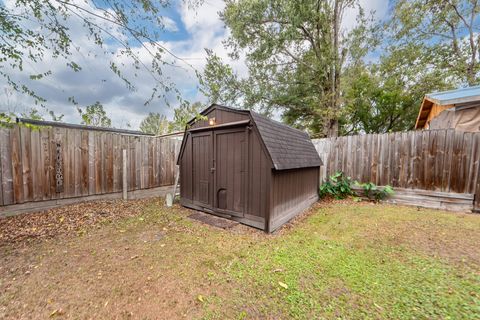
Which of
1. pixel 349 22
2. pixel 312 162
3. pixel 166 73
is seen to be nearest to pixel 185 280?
pixel 166 73

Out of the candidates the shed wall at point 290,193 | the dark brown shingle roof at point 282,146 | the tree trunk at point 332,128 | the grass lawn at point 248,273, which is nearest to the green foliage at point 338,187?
the shed wall at point 290,193

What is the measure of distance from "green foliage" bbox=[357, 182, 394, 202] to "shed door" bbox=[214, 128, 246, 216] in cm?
426

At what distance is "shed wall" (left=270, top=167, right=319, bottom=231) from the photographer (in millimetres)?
3791

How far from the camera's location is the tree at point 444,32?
29.3 ft

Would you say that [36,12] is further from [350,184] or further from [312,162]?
[350,184]

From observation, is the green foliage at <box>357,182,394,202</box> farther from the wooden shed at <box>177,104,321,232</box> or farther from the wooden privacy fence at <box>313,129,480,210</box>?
the wooden shed at <box>177,104,321,232</box>

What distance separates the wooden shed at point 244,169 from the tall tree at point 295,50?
531 cm

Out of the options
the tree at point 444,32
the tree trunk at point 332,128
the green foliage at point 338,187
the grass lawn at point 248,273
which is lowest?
the grass lawn at point 248,273

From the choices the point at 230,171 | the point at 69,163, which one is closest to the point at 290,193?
the point at 230,171

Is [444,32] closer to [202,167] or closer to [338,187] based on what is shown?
[338,187]

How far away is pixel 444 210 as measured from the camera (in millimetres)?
4660

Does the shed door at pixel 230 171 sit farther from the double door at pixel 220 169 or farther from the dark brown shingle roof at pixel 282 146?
A: the dark brown shingle roof at pixel 282 146

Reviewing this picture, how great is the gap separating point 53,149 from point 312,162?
6832 millimetres

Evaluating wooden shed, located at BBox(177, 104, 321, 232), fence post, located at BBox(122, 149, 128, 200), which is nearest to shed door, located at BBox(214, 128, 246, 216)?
wooden shed, located at BBox(177, 104, 321, 232)
